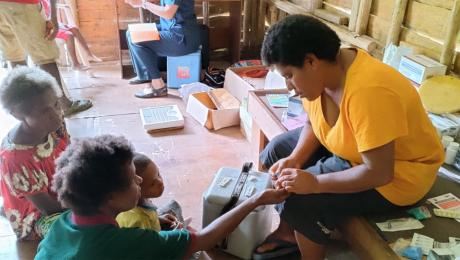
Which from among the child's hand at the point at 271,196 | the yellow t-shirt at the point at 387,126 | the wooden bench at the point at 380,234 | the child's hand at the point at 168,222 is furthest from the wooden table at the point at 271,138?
the child's hand at the point at 168,222

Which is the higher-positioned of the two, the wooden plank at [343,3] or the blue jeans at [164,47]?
the wooden plank at [343,3]

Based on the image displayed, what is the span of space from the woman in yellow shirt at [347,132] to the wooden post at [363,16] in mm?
1368

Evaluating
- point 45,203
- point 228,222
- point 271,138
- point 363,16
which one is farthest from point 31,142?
point 363,16

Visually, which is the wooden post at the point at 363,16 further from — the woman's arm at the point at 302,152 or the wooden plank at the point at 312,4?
the woman's arm at the point at 302,152

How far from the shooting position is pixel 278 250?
1.83m

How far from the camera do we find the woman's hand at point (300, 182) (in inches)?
54.0

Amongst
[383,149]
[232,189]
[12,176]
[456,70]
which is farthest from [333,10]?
[12,176]

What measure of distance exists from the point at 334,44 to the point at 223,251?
3.63 feet

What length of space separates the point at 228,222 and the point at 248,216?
389 millimetres

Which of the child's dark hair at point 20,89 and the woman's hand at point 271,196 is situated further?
the child's dark hair at point 20,89

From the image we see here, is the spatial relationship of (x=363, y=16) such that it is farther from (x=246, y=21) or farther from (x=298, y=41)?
(x=246, y=21)

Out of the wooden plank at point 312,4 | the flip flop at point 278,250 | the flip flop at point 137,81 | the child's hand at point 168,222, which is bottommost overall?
the flip flop at point 278,250

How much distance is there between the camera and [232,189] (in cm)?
176

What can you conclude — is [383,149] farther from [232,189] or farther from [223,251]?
[223,251]
